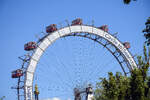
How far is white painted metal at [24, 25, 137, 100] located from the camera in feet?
127

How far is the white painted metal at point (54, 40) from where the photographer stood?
38.6m

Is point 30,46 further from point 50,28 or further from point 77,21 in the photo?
point 77,21

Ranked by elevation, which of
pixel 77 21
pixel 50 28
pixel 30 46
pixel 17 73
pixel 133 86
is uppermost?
pixel 77 21

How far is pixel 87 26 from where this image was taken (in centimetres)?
4538

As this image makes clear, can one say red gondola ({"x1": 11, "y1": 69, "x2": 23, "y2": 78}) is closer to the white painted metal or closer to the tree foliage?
the white painted metal

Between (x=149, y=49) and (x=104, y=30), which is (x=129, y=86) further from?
(x=104, y=30)

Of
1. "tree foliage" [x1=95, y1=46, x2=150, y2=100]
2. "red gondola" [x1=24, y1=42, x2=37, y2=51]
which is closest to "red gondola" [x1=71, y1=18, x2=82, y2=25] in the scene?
"red gondola" [x1=24, y1=42, x2=37, y2=51]

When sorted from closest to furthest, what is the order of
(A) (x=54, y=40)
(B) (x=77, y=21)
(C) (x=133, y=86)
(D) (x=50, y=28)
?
(C) (x=133, y=86) → (A) (x=54, y=40) → (D) (x=50, y=28) → (B) (x=77, y=21)

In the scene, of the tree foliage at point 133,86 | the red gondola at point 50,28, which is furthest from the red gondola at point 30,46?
the tree foliage at point 133,86

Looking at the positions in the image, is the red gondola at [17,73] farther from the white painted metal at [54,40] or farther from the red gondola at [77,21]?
the red gondola at [77,21]

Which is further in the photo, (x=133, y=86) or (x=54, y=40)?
(x=54, y=40)

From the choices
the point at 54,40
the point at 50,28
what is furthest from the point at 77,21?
the point at 54,40

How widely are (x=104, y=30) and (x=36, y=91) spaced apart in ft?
56.5

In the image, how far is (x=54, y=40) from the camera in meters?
42.2
